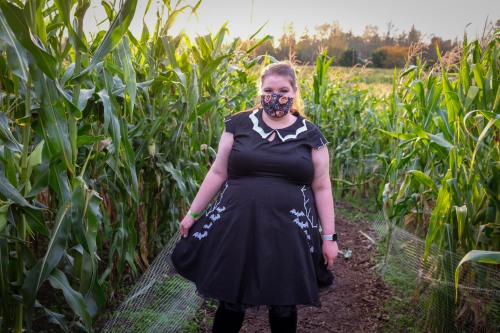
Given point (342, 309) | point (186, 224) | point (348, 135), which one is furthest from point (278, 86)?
point (348, 135)

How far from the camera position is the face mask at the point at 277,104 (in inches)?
97.1

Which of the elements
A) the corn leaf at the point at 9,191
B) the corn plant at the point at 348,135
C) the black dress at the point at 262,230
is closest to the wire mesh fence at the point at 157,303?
the black dress at the point at 262,230

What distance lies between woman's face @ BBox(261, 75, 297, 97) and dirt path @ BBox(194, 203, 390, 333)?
3.25 ft

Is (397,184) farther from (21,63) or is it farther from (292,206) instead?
(21,63)

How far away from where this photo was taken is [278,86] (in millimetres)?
2469

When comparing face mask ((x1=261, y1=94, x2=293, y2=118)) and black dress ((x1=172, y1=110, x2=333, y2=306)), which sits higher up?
face mask ((x1=261, y1=94, x2=293, y2=118))

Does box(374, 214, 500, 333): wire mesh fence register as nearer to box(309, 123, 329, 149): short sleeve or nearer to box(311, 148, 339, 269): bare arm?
box(311, 148, 339, 269): bare arm

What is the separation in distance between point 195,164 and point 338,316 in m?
1.41

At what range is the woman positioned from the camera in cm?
231

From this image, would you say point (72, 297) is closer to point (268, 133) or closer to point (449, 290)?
point (268, 133)

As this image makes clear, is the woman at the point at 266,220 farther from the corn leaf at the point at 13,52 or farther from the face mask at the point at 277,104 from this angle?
the corn leaf at the point at 13,52

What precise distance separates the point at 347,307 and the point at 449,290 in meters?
1.00

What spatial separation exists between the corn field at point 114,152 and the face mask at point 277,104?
25.3 inches

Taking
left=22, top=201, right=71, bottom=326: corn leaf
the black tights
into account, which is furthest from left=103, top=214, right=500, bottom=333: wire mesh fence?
left=22, top=201, right=71, bottom=326: corn leaf
